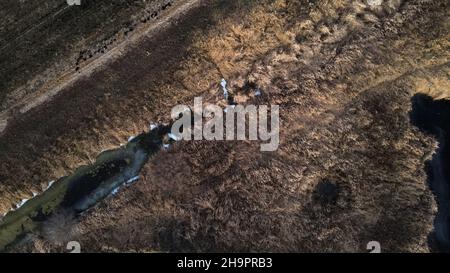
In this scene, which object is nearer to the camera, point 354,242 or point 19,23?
point 354,242

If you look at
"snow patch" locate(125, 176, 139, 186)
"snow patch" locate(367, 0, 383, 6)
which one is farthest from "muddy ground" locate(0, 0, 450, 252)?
"snow patch" locate(125, 176, 139, 186)

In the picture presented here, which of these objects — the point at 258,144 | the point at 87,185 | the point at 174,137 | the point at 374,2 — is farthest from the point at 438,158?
the point at 87,185

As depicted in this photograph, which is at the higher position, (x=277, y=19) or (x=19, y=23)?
(x=19, y=23)

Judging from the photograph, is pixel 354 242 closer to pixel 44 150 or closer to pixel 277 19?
pixel 277 19

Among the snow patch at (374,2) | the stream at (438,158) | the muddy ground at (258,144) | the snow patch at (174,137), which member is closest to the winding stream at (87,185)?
the snow patch at (174,137)

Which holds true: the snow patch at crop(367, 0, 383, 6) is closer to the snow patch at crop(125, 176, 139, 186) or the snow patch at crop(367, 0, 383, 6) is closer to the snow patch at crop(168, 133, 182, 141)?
the snow patch at crop(168, 133, 182, 141)

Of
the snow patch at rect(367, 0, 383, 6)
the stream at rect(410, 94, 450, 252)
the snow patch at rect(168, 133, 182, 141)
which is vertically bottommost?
the stream at rect(410, 94, 450, 252)

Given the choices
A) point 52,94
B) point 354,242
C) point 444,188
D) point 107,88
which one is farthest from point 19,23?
point 444,188

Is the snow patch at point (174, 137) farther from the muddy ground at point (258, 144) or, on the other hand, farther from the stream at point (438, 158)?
the stream at point (438, 158)

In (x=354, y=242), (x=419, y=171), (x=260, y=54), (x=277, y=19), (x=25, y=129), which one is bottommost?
(x=354, y=242)
